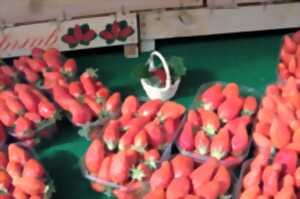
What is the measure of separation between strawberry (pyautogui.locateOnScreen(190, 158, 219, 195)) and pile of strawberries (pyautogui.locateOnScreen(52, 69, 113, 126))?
0.29m

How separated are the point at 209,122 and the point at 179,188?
214 mm

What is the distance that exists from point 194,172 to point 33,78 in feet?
1.69

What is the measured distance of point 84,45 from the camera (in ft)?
4.62

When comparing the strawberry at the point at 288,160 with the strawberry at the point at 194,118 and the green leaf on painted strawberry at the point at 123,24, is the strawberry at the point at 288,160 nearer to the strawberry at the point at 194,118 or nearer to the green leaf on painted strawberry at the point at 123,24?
the strawberry at the point at 194,118

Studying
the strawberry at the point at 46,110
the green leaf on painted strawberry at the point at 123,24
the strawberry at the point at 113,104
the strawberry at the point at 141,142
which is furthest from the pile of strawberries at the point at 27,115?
the green leaf on painted strawberry at the point at 123,24

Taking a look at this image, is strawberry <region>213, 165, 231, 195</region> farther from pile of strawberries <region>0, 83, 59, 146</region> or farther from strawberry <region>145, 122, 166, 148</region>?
pile of strawberries <region>0, 83, 59, 146</region>

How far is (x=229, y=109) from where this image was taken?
3.67ft

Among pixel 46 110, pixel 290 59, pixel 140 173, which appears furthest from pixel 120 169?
pixel 290 59

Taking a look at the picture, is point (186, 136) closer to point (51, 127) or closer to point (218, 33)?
point (51, 127)

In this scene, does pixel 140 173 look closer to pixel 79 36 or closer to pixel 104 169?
pixel 104 169

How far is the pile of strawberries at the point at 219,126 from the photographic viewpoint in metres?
1.03

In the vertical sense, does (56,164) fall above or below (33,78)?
below

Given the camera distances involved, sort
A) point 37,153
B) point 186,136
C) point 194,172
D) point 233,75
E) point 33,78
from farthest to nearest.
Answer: point 233,75 → point 33,78 → point 37,153 → point 186,136 → point 194,172

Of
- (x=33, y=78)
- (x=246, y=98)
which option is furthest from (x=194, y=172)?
(x=33, y=78)
